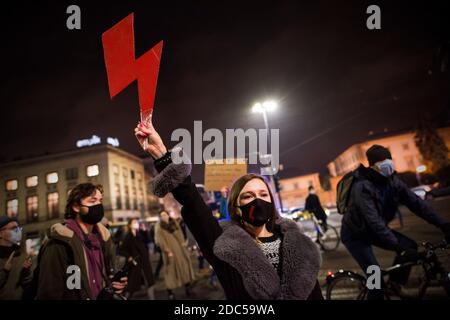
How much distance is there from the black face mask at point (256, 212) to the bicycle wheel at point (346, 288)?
258 centimetres

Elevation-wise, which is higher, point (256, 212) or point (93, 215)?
point (256, 212)

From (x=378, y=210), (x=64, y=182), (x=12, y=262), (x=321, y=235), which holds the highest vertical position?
(x=64, y=182)

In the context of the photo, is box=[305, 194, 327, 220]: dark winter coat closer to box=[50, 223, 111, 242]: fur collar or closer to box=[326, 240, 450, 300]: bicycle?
box=[326, 240, 450, 300]: bicycle

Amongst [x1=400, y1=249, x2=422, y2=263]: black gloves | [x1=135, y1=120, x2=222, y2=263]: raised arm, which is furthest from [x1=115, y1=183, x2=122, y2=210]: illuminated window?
[x1=135, y1=120, x2=222, y2=263]: raised arm

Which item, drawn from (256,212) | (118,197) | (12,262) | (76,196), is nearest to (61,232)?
(76,196)

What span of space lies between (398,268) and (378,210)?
814mm

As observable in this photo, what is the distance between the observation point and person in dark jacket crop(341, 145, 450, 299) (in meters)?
3.38

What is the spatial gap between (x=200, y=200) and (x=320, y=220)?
9.15 meters

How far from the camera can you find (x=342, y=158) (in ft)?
307

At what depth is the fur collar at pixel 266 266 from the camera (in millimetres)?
1697

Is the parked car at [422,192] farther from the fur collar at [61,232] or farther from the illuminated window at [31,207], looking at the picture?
the illuminated window at [31,207]

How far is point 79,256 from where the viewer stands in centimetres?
283

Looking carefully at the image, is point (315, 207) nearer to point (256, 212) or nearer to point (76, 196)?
point (76, 196)
